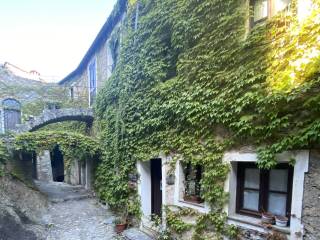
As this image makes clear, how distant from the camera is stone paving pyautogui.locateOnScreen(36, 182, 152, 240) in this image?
661 cm

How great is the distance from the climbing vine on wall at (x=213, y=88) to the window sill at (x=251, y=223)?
21 centimetres

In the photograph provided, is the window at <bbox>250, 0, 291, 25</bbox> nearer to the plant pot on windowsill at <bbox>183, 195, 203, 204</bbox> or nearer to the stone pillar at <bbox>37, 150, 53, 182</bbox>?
the plant pot on windowsill at <bbox>183, 195, 203, 204</bbox>

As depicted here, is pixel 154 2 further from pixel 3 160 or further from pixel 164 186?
pixel 3 160

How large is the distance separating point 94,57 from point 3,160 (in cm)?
641

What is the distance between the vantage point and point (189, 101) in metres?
5.18

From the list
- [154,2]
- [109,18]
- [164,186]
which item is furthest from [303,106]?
[109,18]

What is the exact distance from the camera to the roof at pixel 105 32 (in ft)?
27.4

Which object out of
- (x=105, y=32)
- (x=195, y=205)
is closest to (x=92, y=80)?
(x=105, y=32)

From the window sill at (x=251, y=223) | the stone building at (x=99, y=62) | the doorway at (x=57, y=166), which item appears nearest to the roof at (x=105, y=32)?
the stone building at (x=99, y=62)

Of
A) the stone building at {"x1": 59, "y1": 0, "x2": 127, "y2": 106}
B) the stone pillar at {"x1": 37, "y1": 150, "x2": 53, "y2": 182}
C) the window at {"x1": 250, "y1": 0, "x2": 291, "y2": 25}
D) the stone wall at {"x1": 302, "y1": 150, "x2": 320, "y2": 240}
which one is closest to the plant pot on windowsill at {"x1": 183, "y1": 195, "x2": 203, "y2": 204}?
the stone wall at {"x1": 302, "y1": 150, "x2": 320, "y2": 240}

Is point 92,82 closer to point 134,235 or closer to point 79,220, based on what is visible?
point 79,220

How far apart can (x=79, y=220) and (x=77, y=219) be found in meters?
0.14

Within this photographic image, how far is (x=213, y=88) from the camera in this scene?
4.77 metres

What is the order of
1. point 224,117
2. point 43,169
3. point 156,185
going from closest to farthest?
point 224,117, point 156,185, point 43,169
